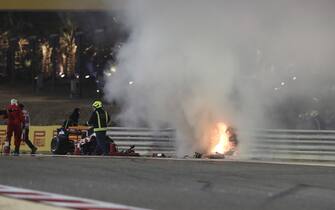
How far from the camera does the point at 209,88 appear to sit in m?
14.7

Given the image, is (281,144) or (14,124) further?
(14,124)

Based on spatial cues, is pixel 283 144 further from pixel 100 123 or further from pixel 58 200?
pixel 58 200

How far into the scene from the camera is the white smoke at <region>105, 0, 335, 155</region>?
14281 millimetres

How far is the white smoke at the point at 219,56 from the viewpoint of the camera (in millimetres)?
14281

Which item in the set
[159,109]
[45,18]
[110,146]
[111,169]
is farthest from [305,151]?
[45,18]

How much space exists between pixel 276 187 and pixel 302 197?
821 millimetres

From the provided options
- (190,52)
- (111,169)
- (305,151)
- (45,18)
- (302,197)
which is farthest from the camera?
(45,18)

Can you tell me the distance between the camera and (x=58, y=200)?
728 cm

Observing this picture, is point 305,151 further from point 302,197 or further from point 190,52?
point 302,197

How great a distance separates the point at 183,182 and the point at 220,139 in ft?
19.1

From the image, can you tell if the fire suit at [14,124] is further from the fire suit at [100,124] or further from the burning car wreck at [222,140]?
the burning car wreck at [222,140]

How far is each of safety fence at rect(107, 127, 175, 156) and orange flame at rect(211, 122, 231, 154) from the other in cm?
111

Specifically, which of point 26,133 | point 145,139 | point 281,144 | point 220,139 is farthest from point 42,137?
point 281,144

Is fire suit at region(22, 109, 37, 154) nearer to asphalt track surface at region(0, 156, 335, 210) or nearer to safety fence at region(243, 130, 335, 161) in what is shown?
asphalt track surface at region(0, 156, 335, 210)
